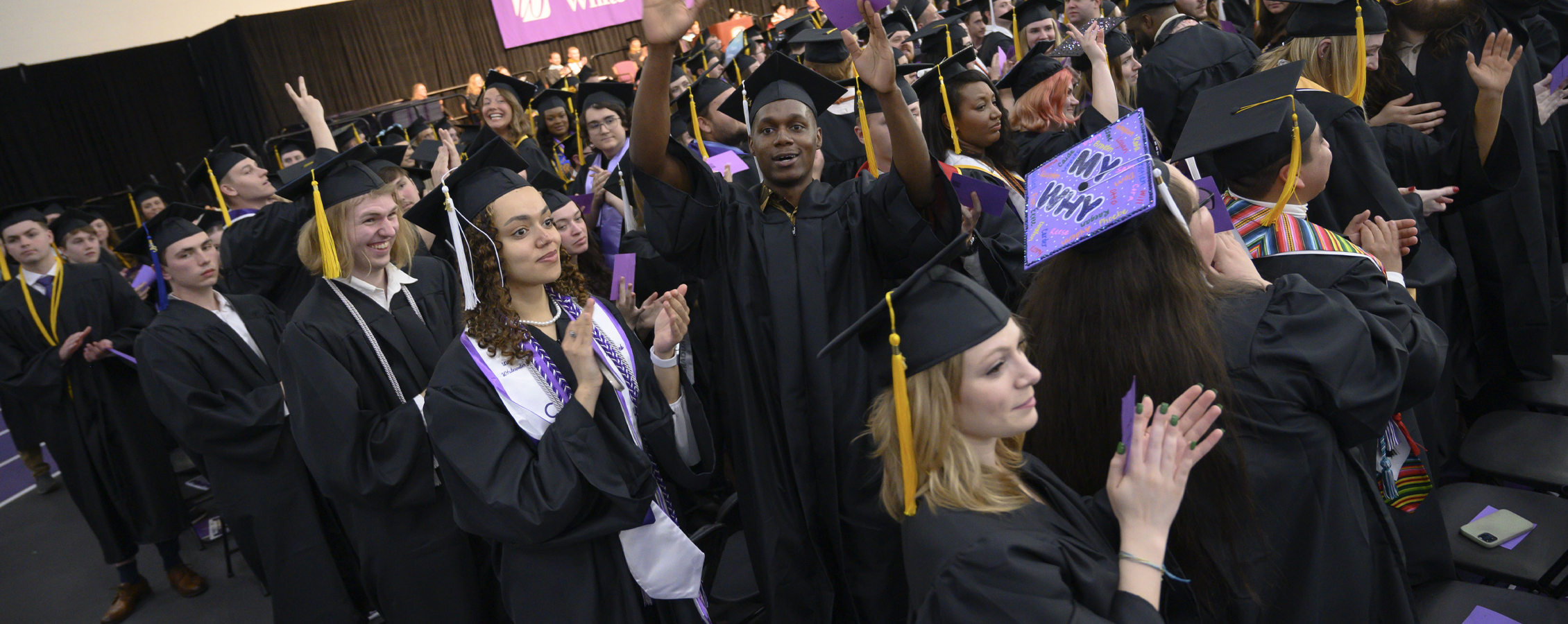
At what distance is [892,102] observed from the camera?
242 cm

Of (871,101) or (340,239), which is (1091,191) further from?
(340,239)

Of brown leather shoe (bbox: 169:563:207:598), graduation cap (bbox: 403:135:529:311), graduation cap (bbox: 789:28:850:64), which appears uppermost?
graduation cap (bbox: 789:28:850:64)

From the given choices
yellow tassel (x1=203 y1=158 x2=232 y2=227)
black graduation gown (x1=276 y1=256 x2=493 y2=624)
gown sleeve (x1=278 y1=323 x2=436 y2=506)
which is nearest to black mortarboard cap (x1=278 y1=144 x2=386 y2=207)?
black graduation gown (x1=276 y1=256 x2=493 y2=624)

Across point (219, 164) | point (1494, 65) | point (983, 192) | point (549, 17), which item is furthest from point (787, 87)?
point (549, 17)

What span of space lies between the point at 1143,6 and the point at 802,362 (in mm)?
3651

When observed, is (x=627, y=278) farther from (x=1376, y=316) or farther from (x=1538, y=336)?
(x=1538, y=336)

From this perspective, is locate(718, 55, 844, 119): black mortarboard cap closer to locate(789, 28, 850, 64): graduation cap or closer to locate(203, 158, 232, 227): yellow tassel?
locate(789, 28, 850, 64): graduation cap

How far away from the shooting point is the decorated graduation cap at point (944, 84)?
348 cm

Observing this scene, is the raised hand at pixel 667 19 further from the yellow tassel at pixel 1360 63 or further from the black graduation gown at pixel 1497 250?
the black graduation gown at pixel 1497 250

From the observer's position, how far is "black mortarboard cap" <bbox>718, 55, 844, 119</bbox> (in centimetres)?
317

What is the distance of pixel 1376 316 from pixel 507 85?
20.4ft

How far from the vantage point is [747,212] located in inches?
111

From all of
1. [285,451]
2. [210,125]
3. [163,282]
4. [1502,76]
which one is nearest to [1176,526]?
[1502,76]

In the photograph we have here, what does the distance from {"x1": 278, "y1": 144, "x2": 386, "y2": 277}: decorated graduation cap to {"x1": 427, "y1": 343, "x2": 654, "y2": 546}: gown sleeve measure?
3.50ft
